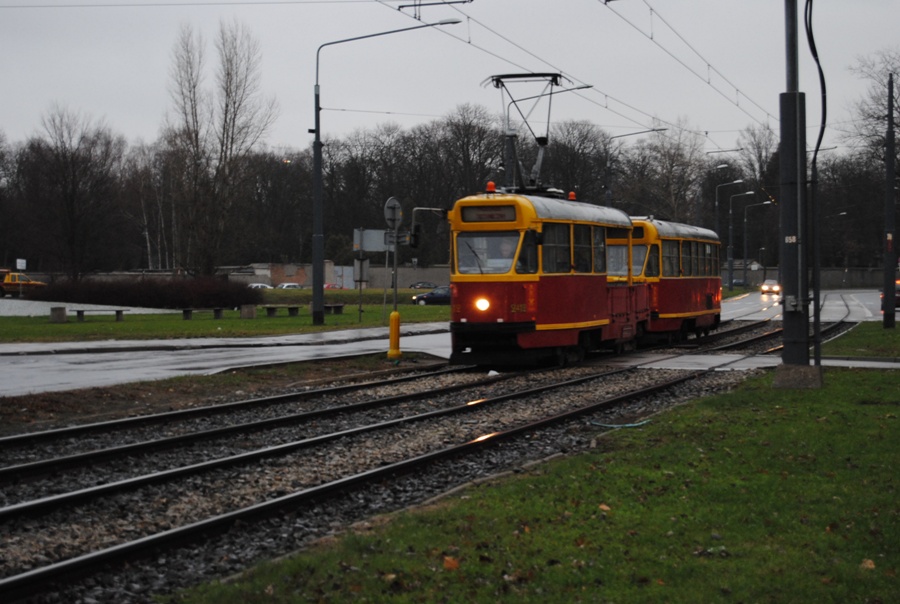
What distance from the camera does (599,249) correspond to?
2262 centimetres

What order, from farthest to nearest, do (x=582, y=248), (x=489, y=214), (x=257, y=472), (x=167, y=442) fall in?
(x=582, y=248), (x=489, y=214), (x=167, y=442), (x=257, y=472)

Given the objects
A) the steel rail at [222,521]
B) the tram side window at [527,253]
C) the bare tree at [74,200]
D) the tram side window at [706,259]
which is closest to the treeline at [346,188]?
the bare tree at [74,200]

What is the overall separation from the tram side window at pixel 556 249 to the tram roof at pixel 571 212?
0.22 meters

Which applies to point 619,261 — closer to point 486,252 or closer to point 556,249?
point 556,249

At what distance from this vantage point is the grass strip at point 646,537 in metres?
5.91

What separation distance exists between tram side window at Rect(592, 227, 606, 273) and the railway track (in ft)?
19.8

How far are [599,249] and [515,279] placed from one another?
3553mm

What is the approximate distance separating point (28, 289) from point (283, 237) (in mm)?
30753

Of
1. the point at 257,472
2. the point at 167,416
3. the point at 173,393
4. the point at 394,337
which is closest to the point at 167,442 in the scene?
the point at 257,472

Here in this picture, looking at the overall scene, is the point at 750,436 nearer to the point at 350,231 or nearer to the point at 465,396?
the point at 465,396

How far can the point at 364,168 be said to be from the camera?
92.5m

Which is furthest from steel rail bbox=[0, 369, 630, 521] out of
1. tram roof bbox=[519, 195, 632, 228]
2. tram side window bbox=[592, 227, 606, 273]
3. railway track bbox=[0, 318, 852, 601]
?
tram side window bbox=[592, 227, 606, 273]

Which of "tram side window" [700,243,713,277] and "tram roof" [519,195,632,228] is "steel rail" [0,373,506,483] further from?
"tram side window" [700,243,713,277]

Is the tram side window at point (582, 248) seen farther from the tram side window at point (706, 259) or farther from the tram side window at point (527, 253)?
the tram side window at point (706, 259)
